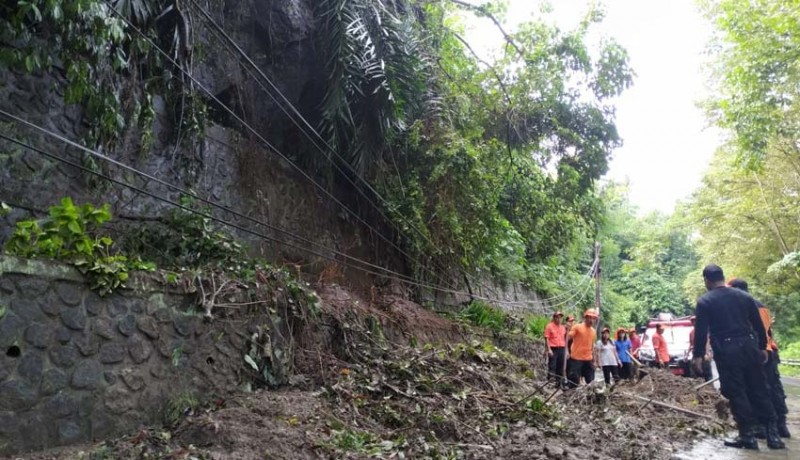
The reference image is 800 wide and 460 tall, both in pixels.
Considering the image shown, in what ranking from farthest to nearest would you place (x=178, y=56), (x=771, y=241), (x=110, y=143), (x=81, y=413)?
(x=771, y=241) → (x=178, y=56) → (x=110, y=143) → (x=81, y=413)

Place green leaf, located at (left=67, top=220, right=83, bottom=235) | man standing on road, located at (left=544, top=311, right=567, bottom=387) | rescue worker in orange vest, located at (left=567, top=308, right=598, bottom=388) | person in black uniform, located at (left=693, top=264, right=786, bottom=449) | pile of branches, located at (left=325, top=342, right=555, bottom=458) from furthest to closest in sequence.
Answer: man standing on road, located at (left=544, top=311, right=567, bottom=387) < rescue worker in orange vest, located at (left=567, top=308, right=598, bottom=388) < person in black uniform, located at (left=693, top=264, right=786, bottom=449) < pile of branches, located at (left=325, top=342, right=555, bottom=458) < green leaf, located at (left=67, top=220, right=83, bottom=235)

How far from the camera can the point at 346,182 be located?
1089cm

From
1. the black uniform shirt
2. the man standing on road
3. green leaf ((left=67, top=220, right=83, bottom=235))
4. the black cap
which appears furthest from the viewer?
the man standing on road

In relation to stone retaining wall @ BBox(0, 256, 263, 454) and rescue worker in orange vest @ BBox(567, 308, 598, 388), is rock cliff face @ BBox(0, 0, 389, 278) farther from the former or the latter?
rescue worker in orange vest @ BBox(567, 308, 598, 388)

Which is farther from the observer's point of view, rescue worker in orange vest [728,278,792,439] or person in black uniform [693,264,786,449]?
rescue worker in orange vest [728,278,792,439]

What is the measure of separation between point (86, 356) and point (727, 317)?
6307mm

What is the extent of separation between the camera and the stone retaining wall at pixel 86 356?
396 cm

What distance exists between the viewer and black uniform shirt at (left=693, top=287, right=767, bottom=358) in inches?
262

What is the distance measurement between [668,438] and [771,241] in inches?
1054

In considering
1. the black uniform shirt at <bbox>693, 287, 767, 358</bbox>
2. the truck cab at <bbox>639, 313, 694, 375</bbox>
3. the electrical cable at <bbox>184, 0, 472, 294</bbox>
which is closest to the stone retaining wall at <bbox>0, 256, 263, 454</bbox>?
the electrical cable at <bbox>184, 0, 472, 294</bbox>

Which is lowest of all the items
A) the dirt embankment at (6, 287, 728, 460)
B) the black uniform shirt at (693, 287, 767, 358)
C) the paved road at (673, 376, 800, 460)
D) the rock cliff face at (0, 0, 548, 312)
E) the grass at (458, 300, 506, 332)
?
the paved road at (673, 376, 800, 460)

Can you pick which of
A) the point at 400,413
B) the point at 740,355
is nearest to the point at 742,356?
the point at 740,355

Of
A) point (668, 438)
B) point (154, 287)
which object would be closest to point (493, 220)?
point (668, 438)

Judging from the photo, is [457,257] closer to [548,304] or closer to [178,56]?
[178,56]
